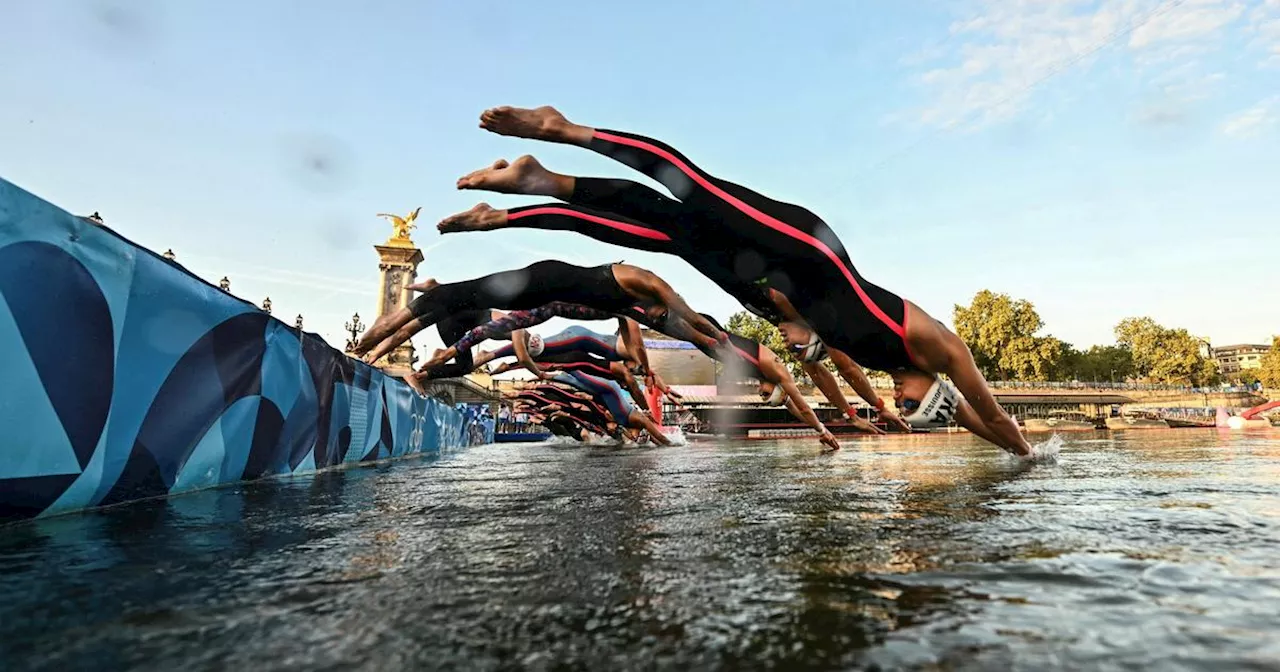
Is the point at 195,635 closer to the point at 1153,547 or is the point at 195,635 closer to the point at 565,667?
the point at 565,667

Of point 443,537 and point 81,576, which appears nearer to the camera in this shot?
point 81,576

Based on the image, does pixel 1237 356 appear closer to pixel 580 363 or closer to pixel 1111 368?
pixel 1111 368

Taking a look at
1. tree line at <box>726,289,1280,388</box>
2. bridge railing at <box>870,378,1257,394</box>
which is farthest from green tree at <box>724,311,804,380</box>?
bridge railing at <box>870,378,1257,394</box>

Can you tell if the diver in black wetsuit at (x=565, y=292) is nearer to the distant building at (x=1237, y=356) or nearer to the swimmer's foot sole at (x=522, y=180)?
the swimmer's foot sole at (x=522, y=180)

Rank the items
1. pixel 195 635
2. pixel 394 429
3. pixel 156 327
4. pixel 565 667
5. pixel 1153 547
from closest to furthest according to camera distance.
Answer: pixel 565 667, pixel 195 635, pixel 1153 547, pixel 156 327, pixel 394 429

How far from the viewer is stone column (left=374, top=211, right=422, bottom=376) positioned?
1982 inches

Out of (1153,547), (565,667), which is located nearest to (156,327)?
(565,667)

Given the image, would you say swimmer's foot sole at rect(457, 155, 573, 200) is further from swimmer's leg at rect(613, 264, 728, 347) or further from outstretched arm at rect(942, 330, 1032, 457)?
outstretched arm at rect(942, 330, 1032, 457)

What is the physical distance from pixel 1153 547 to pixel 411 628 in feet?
6.86

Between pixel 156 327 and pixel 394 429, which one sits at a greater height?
pixel 156 327

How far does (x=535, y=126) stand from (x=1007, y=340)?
73900 mm

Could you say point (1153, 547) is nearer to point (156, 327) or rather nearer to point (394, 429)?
point (156, 327)

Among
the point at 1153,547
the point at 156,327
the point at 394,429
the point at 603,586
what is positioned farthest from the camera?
the point at 394,429

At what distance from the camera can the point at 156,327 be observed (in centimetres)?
385
